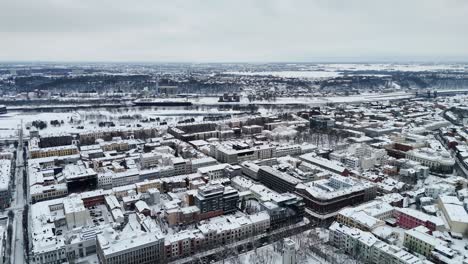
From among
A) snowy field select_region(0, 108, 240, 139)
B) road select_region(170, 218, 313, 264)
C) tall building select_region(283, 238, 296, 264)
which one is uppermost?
snowy field select_region(0, 108, 240, 139)

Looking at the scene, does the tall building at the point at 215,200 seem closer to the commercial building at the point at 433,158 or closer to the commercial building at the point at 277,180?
the commercial building at the point at 277,180

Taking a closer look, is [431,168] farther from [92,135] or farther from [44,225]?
[92,135]

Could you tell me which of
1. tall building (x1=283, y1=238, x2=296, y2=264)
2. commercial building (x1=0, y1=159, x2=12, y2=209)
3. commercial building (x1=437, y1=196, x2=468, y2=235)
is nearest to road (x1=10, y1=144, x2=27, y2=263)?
commercial building (x1=0, y1=159, x2=12, y2=209)

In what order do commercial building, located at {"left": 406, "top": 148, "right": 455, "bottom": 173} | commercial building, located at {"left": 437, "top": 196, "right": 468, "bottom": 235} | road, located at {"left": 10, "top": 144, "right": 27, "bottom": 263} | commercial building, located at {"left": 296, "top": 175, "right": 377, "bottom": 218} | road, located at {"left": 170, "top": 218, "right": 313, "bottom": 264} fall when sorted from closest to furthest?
road, located at {"left": 170, "top": 218, "right": 313, "bottom": 264} < road, located at {"left": 10, "top": 144, "right": 27, "bottom": 263} < commercial building, located at {"left": 437, "top": 196, "right": 468, "bottom": 235} < commercial building, located at {"left": 296, "top": 175, "right": 377, "bottom": 218} < commercial building, located at {"left": 406, "top": 148, "right": 455, "bottom": 173}

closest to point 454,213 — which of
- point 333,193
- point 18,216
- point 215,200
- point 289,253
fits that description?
point 333,193

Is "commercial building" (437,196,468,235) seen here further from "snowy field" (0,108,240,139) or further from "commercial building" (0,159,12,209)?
"snowy field" (0,108,240,139)

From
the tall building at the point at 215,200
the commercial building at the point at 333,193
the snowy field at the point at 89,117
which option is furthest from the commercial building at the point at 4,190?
the commercial building at the point at 333,193

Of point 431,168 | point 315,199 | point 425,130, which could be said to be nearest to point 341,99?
point 425,130

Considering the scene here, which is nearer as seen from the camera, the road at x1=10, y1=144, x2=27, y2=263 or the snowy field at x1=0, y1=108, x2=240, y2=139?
the road at x1=10, y1=144, x2=27, y2=263

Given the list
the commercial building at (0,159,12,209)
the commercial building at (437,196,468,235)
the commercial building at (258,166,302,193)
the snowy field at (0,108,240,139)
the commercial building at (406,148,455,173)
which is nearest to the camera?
the commercial building at (437,196,468,235)
